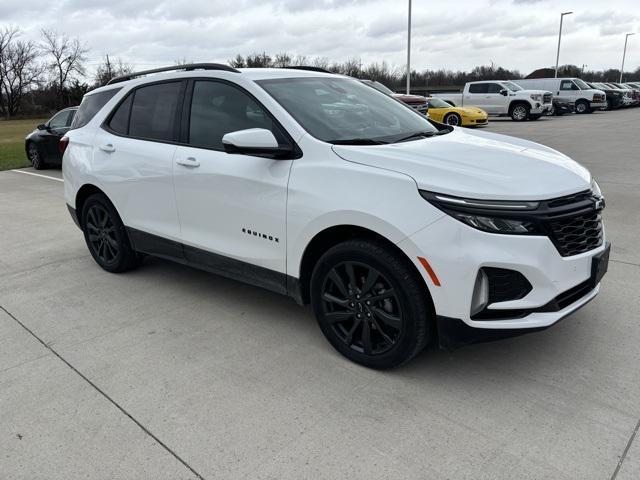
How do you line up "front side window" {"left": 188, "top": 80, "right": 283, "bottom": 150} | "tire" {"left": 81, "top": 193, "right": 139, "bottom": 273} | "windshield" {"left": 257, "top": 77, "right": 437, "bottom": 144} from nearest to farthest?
"windshield" {"left": 257, "top": 77, "right": 437, "bottom": 144}, "front side window" {"left": 188, "top": 80, "right": 283, "bottom": 150}, "tire" {"left": 81, "top": 193, "right": 139, "bottom": 273}

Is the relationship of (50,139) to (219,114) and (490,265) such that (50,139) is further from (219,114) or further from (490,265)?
(490,265)

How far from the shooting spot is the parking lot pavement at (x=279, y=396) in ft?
8.16

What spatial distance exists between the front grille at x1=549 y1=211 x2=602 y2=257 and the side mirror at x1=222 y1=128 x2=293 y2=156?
62.8 inches

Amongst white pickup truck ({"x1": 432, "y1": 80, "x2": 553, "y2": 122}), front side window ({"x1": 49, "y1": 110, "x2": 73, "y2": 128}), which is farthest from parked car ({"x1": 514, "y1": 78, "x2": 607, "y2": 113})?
front side window ({"x1": 49, "y1": 110, "x2": 73, "y2": 128})

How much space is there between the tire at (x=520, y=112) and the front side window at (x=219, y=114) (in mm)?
24039

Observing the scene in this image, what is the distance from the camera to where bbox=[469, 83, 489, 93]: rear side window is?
26117 millimetres

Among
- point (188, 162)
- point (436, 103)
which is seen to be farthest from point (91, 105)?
point (436, 103)

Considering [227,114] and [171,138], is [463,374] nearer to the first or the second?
[227,114]

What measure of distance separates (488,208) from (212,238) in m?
2.04

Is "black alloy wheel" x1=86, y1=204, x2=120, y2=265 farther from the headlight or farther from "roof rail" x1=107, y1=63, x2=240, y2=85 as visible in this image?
the headlight

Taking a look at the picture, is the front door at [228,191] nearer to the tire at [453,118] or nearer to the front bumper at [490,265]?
the front bumper at [490,265]

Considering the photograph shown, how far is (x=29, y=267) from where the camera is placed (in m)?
5.45

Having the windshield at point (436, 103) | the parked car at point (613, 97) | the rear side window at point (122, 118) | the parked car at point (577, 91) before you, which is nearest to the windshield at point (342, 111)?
the rear side window at point (122, 118)

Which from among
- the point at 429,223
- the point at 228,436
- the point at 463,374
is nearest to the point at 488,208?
the point at 429,223
